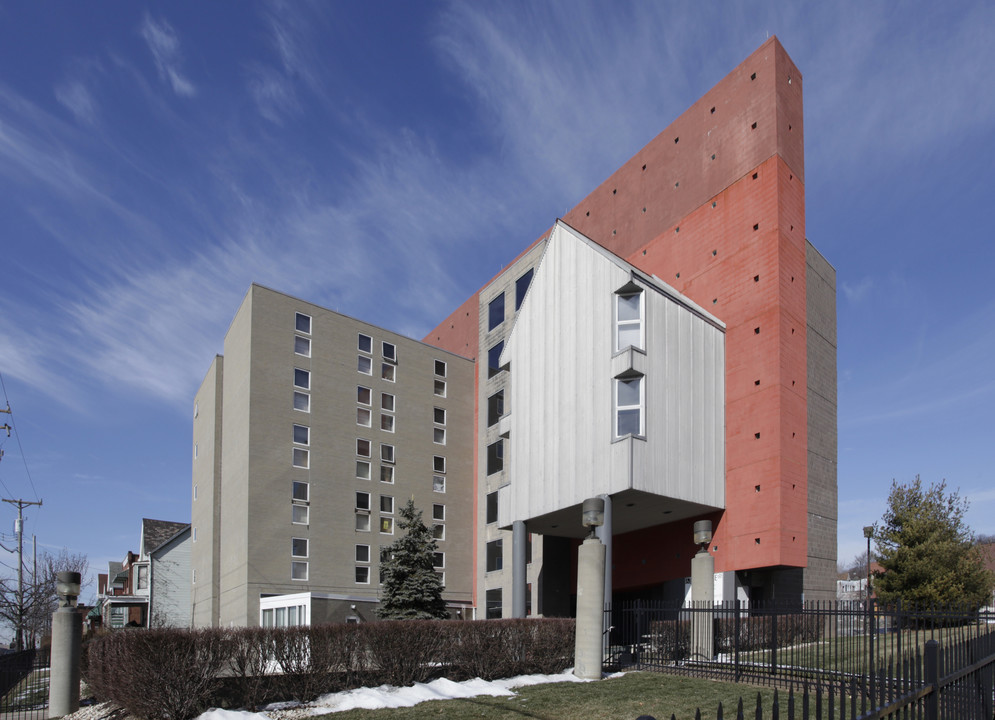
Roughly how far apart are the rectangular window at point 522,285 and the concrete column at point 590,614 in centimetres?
2493

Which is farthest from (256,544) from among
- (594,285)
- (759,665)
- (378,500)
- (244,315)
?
(759,665)

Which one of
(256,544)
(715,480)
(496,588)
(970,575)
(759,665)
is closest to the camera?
(759,665)

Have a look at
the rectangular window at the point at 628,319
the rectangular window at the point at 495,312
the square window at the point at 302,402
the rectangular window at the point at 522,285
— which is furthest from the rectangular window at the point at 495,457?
the rectangular window at the point at 628,319

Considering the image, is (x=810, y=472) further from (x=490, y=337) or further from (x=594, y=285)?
(x=490, y=337)

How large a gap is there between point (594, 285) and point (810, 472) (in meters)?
11.2

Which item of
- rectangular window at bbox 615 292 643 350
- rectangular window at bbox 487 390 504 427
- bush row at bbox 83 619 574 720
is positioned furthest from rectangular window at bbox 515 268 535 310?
bush row at bbox 83 619 574 720

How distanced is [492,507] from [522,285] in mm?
12341

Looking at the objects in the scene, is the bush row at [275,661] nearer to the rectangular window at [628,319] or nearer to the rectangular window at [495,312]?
the rectangular window at [628,319]

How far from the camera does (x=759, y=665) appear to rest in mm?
18641

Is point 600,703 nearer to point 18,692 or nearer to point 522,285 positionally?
point 18,692

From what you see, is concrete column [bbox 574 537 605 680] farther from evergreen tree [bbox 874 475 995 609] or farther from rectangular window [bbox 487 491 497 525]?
rectangular window [bbox 487 491 497 525]

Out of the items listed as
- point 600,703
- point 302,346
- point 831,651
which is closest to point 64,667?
point 600,703

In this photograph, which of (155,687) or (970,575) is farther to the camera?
(970,575)

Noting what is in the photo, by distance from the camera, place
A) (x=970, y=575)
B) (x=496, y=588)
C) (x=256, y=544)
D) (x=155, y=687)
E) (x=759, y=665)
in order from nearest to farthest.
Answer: (x=155, y=687) < (x=759, y=665) < (x=970, y=575) < (x=256, y=544) < (x=496, y=588)
